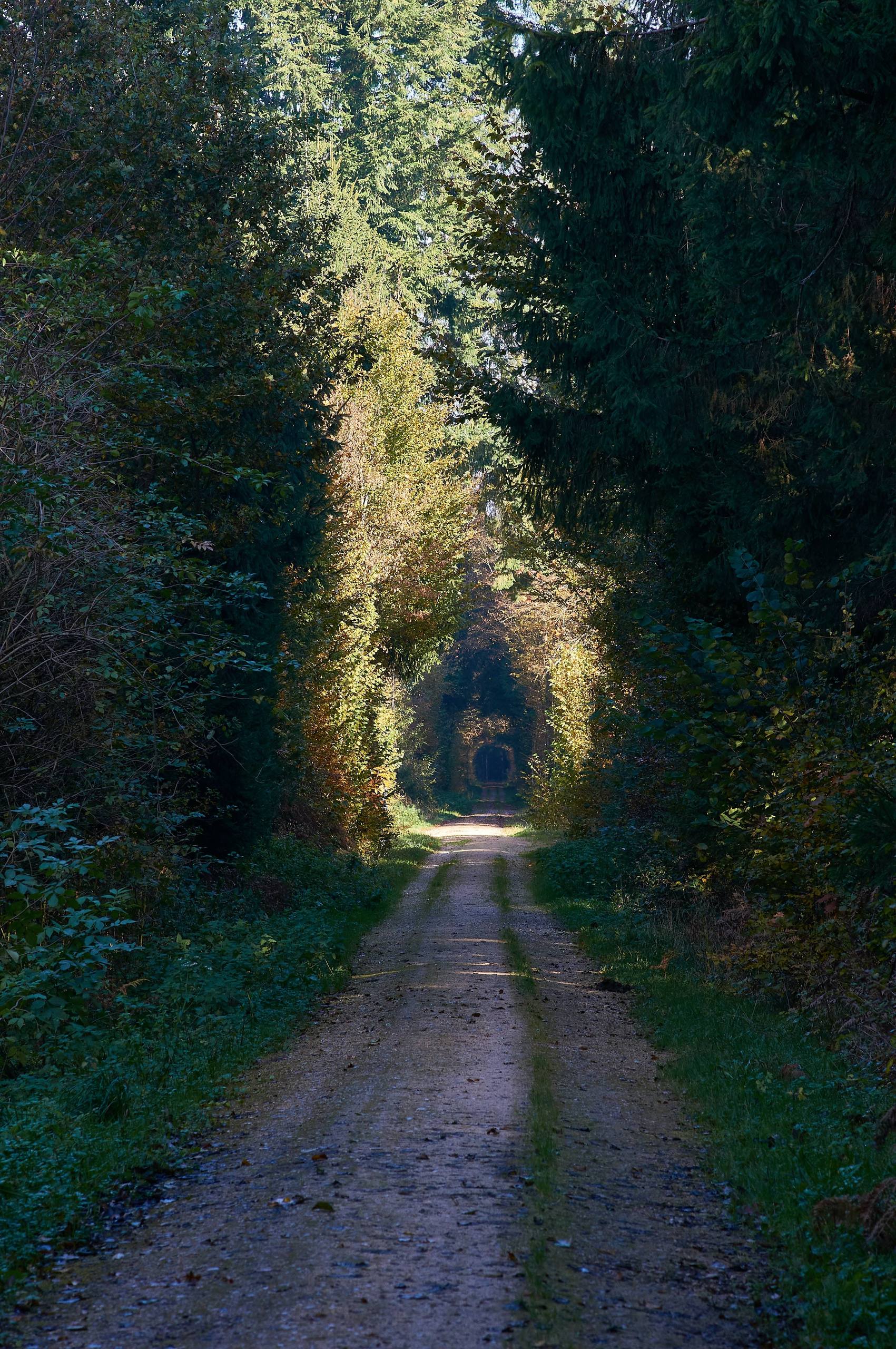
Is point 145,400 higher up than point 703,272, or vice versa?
point 703,272

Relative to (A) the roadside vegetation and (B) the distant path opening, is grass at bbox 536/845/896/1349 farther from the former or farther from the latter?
(B) the distant path opening

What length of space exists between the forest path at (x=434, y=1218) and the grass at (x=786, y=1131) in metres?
0.26

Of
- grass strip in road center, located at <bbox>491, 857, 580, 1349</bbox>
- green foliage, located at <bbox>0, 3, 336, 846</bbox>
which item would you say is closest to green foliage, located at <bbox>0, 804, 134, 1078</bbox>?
green foliage, located at <bbox>0, 3, 336, 846</bbox>

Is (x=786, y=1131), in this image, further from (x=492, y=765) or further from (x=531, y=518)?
(x=492, y=765)

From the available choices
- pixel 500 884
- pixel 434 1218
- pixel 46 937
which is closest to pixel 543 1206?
pixel 434 1218

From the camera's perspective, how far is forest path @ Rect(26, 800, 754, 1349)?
473 centimetres

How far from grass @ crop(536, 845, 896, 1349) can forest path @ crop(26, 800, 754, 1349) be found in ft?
0.87

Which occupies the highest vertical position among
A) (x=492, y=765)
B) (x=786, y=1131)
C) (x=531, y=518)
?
(x=531, y=518)

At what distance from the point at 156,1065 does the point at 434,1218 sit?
12.2 feet

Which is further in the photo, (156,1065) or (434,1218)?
(156,1065)

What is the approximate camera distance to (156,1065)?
8.82 metres

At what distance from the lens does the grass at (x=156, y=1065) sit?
6078mm

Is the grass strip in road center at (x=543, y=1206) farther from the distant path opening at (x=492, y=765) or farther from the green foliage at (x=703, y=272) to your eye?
the distant path opening at (x=492, y=765)

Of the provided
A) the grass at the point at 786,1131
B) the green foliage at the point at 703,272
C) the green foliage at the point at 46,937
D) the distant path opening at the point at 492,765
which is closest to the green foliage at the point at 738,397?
the green foliage at the point at 703,272
